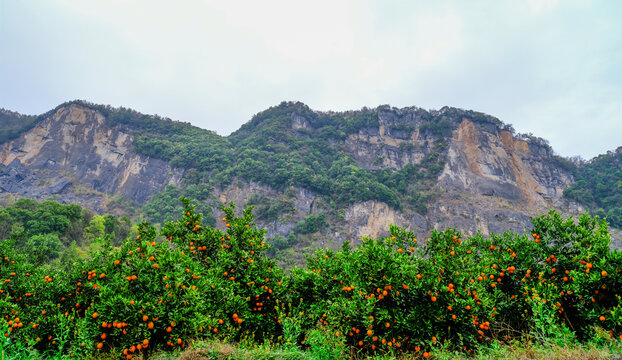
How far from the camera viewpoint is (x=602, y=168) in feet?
257

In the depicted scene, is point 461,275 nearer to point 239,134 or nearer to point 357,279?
point 357,279

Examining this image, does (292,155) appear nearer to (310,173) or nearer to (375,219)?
(310,173)

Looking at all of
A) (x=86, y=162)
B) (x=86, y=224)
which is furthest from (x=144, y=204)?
(x=86, y=224)

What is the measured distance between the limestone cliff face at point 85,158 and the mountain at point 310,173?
245 millimetres

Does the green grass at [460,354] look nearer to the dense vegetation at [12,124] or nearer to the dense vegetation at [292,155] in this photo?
the dense vegetation at [292,155]

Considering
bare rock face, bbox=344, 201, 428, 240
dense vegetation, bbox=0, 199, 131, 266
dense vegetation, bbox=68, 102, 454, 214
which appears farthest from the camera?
dense vegetation, bbox=68, 102, 454, 214

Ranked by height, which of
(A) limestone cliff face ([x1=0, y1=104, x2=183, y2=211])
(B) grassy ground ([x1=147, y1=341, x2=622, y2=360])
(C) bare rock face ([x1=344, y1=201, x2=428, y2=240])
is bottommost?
(B) grassy ground ([x1=147, y1=341, x2=622, y2=360])

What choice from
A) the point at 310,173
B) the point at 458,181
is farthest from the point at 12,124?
the point at 458,181

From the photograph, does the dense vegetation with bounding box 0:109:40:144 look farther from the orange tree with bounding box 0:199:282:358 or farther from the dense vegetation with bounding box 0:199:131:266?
the orange tree with bounding box 0:199:282:358

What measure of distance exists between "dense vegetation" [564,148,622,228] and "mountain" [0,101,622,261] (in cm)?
64

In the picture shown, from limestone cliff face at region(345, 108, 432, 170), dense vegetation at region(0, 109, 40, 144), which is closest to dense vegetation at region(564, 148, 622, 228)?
limestone cliff face at region(345, 108, 432, 170)

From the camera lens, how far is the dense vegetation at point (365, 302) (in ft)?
15.4

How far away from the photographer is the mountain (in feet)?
208

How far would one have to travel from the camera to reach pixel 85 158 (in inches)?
2911
